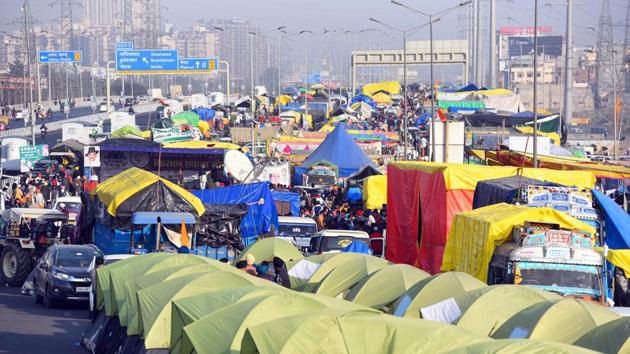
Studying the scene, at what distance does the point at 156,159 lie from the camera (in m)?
38.4

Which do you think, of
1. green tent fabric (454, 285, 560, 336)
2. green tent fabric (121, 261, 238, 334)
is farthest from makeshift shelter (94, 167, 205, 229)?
green tent fabric (454, 285, 560, 336)

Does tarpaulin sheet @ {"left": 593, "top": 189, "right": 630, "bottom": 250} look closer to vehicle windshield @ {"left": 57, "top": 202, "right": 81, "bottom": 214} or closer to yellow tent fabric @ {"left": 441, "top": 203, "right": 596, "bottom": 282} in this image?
yellow tent fabric @ {"left": 441, "top": 203, "right": 596, "bottom": 282}

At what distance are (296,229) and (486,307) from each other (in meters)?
15.9

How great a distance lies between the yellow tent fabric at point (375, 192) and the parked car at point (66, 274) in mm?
12601

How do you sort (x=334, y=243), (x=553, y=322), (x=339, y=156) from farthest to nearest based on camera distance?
1. (x=339, y=156)
2. (x=334, y=243)
3. (x=553, y=322)

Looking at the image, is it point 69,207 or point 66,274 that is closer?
point 66,274

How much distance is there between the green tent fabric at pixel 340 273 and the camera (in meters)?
18.9

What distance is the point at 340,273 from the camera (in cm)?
1934

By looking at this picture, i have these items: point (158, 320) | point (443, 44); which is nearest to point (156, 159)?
point (158, 320)

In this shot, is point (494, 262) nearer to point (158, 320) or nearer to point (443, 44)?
point (158, 320)

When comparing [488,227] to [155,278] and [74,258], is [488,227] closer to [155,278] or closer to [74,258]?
[155,278]

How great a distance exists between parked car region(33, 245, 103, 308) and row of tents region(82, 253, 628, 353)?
4315 mm

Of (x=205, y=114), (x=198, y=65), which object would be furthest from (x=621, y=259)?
(x=205, y=114)

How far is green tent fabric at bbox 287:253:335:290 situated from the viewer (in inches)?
791
